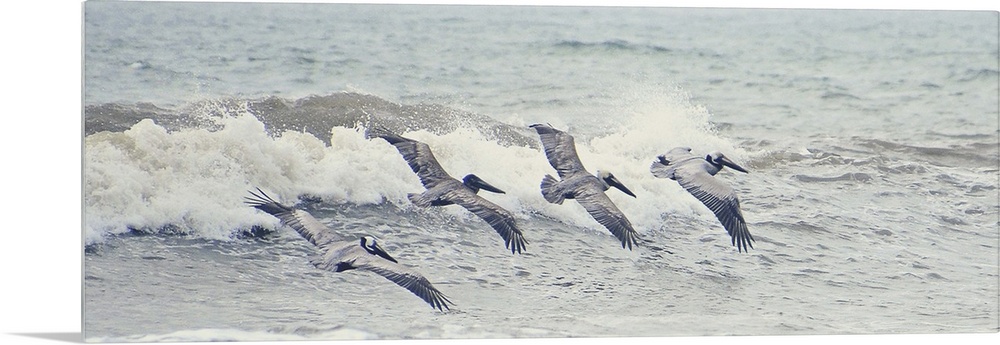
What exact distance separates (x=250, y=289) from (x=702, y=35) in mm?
2825

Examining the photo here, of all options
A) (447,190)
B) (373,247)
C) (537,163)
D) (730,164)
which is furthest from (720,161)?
(373,247)

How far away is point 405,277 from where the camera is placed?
300 inches

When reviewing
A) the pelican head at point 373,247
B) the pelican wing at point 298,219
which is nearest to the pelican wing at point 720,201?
the pelican head at point 373,247

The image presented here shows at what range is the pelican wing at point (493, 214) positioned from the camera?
7.74 metres

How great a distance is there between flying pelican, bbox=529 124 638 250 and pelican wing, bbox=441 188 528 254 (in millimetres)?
248

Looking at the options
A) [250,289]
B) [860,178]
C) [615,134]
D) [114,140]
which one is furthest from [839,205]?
[114,140]

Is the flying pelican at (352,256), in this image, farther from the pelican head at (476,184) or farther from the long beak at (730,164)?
the long beak at (730,164)

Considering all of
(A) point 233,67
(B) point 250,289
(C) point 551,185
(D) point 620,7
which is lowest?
(B) point 250,289

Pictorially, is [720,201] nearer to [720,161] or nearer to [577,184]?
[720,161]

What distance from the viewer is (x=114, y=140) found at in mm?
7410

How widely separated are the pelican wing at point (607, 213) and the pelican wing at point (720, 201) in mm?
407

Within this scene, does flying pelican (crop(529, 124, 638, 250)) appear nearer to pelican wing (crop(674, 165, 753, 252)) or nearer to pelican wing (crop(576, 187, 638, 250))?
pelican wing (crop(576, 187, 638, 250))

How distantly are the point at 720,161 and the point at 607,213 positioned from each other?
0.70 meters

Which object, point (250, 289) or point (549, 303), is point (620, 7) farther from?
point (250, 289)
